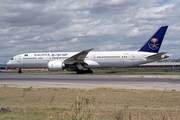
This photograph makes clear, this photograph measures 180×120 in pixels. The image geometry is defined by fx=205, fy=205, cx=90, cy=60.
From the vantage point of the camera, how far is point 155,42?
36875 mm

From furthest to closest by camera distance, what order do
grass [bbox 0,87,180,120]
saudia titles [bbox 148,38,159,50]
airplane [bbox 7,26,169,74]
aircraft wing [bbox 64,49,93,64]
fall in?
aircraft wing [bbox 64,49,93,64] < saudia titles [bbox 148,38,159,50] < airplane [bbox 7,26,169,74] < grass [bbox 0,87,180,120]

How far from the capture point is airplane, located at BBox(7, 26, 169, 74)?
3653cm

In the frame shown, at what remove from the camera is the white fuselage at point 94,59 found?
37.2 metres

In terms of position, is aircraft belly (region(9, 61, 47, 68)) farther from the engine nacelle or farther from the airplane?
the engine nacelle

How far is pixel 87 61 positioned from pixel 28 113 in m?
31.6

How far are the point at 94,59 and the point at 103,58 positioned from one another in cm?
177

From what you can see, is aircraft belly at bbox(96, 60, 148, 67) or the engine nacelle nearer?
the engine nacelle

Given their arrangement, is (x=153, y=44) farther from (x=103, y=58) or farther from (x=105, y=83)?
(x=105, y=83)

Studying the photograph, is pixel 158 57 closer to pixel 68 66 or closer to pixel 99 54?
pixel 99 54

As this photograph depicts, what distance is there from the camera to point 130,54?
3744 cm

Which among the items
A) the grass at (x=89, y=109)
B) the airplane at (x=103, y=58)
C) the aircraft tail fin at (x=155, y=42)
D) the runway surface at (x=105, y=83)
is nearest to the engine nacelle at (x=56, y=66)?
the airplane at (x=103, y=58)

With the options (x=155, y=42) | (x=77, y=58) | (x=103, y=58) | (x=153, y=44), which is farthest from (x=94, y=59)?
(x=155, y=42)

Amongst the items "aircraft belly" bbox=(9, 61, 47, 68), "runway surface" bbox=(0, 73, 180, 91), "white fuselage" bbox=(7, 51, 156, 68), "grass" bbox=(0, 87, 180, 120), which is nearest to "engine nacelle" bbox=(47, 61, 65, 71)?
"white fuselage" bbox=(7, 51, 156, 68)

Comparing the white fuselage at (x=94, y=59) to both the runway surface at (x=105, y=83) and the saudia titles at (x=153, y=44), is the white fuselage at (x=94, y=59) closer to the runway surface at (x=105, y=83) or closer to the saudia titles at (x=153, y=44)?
the saudia titles at (x=153, y=44)
